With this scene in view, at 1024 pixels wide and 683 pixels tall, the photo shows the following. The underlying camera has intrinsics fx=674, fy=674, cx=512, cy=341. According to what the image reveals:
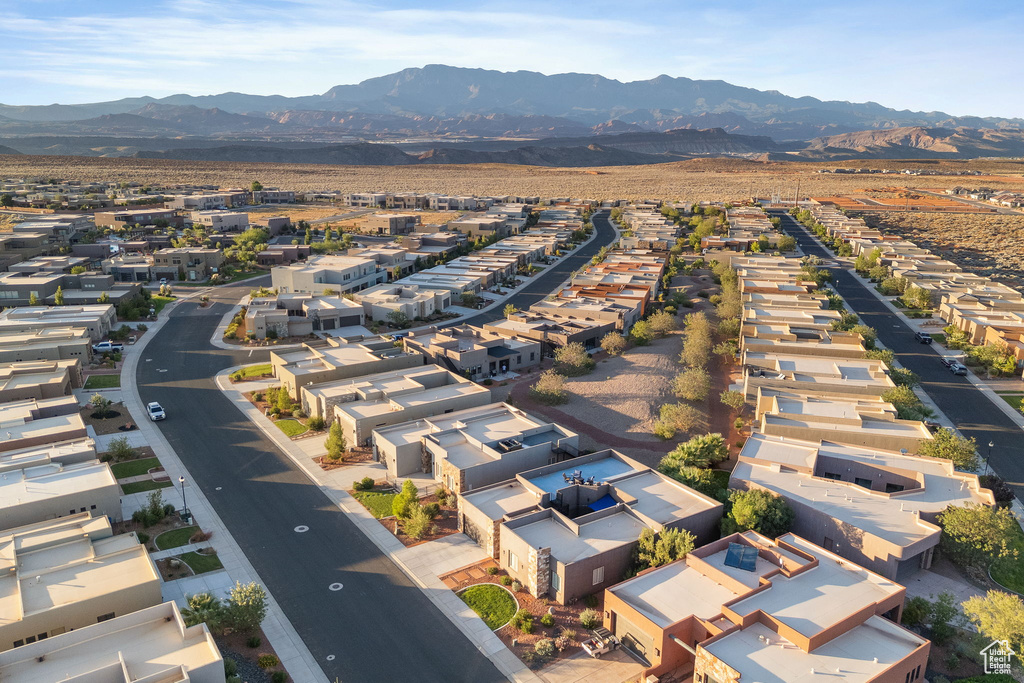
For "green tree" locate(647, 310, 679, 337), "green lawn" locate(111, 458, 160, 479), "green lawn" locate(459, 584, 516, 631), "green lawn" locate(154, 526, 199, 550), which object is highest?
"green tree" locate(647, 310, 679, 337)

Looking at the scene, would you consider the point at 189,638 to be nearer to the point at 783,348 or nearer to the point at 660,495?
the point at 660,495

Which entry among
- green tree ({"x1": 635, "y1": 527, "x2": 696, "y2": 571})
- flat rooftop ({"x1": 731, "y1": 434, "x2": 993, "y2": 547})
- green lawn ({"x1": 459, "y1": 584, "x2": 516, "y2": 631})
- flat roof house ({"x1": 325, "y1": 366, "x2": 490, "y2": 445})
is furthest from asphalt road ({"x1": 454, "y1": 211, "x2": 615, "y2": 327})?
green tree ({"x1": 635, "y1": 527, "x2": 696, "y2": 571})

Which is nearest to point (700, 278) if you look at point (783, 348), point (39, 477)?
point (783, 348)

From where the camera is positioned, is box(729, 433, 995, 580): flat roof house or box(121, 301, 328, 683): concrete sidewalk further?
box(729, 433, 995, 580): flat roof house

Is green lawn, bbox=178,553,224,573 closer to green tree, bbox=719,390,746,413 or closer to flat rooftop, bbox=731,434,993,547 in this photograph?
flat rooftop, bbox=731,434,993,547

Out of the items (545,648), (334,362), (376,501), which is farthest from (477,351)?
(545,648)

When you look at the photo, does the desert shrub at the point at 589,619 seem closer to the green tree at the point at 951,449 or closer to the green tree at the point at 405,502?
the green tree at the point at 405,502
